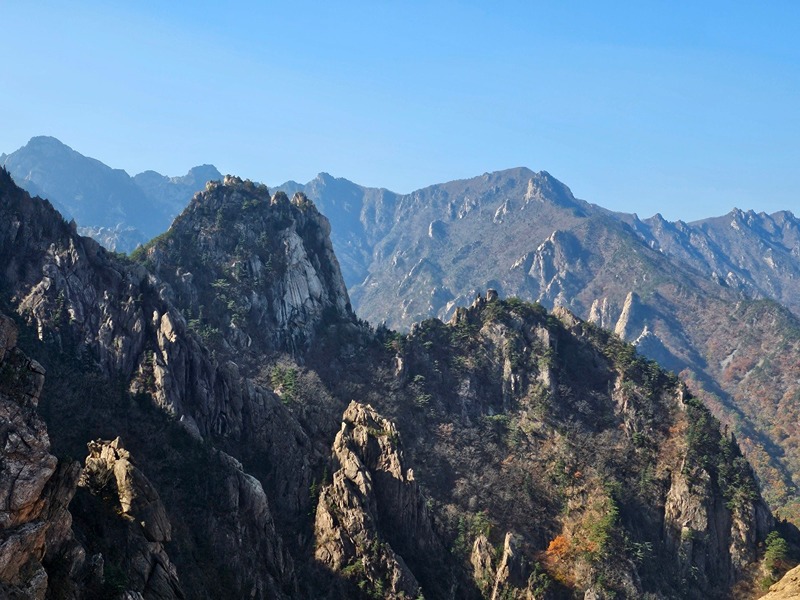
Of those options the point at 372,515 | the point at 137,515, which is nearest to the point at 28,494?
the point at 137,515

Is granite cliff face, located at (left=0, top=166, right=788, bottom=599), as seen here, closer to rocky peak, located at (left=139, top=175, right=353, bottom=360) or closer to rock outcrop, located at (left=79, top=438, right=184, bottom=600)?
rock outcrop, located at (left=79, top=438, right=184, bottom=600)

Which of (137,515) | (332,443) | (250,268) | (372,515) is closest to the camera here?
(137,515)

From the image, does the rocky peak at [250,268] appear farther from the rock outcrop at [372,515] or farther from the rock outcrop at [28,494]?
the rock outcrop at [28,494]

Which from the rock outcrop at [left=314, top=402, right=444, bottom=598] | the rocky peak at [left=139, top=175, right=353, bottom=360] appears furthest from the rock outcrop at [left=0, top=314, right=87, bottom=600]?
the rocky peak at [left=139, top=175, right=353, bottom=360]

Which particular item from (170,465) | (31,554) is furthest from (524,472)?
(31,554)

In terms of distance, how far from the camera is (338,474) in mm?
75125

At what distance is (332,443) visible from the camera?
8419 cm

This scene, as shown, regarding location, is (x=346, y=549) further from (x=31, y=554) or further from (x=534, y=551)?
(x=31, y=554)

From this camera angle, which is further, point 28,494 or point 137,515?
point 137,515

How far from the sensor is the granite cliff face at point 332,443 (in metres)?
57.8

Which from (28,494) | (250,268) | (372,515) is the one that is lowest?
(372,515)

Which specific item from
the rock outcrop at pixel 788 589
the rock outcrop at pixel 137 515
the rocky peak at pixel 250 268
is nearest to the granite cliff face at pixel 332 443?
the rock outcrop at pixel 137 515

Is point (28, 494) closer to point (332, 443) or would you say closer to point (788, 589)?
point (332, 443)

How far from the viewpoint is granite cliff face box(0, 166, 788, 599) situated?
190 feet
